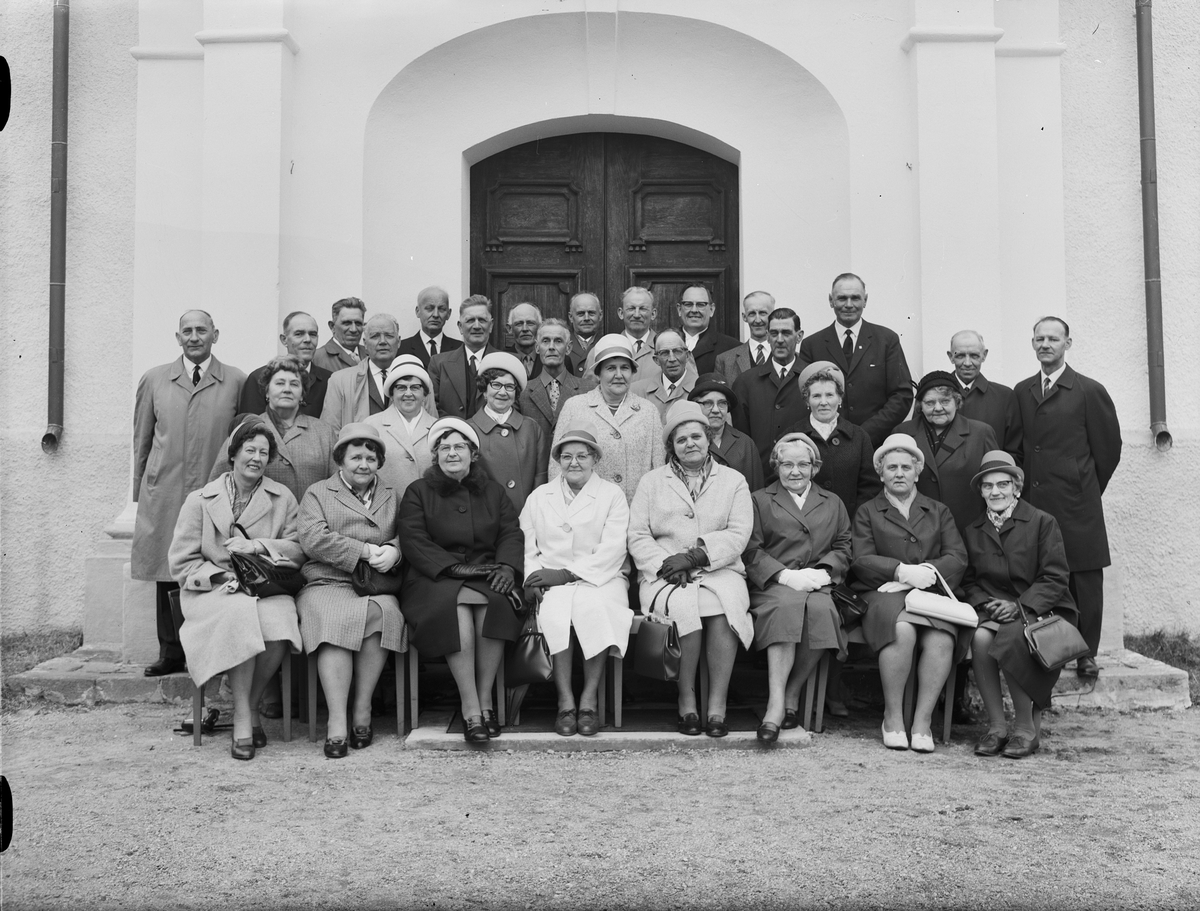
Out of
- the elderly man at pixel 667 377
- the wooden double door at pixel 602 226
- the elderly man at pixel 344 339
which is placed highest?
the wooden double door at pixel 602 226

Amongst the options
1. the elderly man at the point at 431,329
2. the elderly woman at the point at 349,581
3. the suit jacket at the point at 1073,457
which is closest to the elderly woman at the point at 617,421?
the elderly woman at the point at 349,581

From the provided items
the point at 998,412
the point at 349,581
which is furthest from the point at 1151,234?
the point at 349,581

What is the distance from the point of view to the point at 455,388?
6281 millimetres

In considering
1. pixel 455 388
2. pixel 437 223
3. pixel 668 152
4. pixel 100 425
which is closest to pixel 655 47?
pixel 668 152

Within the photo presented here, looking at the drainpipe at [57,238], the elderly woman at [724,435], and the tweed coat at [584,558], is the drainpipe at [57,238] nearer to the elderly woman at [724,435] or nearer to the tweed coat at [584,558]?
the tweed coat at [584,558]

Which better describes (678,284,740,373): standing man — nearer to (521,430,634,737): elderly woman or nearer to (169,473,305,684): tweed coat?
(521,430,634,737): elderly woman

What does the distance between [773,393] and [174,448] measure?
3109mm

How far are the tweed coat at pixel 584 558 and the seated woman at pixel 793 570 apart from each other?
621mm

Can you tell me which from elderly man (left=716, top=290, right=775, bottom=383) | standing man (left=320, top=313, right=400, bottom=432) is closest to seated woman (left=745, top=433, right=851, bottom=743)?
elderly man (left=716, top=290, right=775, bottom=383)

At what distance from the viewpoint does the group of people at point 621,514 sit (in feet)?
16.5

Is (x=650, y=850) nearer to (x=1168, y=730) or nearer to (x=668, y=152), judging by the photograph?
(x=1168, y=730)

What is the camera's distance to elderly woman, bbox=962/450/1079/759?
4969 millimetres

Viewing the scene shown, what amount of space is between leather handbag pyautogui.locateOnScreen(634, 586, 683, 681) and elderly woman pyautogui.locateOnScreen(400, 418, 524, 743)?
564 mm

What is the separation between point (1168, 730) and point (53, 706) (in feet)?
17.9
